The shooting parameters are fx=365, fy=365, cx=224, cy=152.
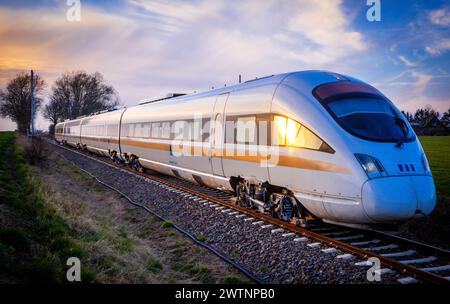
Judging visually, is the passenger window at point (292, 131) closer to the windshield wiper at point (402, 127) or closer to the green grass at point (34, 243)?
the windshield wiper at point (402, 127)

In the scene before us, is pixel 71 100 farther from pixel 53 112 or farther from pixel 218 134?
pixel 218 134

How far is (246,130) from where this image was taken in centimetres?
912

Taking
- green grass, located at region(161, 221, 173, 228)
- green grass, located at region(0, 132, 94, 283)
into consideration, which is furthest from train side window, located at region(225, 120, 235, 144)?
green grass, located at region(0, 132, 94, 283)

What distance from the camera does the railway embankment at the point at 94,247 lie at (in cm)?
523

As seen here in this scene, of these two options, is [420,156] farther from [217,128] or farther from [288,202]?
[217,128]

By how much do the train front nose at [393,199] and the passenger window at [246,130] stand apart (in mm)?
3330

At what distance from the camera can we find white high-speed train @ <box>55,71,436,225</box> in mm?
6293

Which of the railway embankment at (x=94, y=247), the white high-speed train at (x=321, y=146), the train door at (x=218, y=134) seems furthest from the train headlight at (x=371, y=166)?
the train door at (x=218, y=134)

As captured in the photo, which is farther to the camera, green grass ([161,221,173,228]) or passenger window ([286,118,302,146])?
green grass ([161,221,173,228])

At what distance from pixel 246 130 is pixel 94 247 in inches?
175

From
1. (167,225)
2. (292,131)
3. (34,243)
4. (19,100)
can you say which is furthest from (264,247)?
(19,100)

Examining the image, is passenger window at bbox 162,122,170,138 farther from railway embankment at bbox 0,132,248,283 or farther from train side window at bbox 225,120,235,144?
train side window at bbox 225,120,235,144

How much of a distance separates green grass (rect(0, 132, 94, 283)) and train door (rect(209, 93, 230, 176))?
4.28 meters

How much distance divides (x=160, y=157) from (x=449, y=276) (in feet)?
37.9
